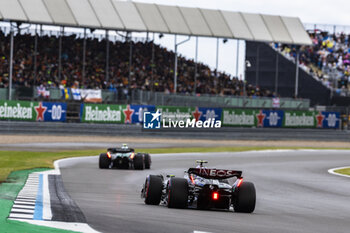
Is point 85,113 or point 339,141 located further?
point 339,141

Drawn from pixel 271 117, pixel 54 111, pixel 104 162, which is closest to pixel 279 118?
pixel 271 117

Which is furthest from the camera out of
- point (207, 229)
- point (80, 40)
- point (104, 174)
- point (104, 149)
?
point (80, 40)

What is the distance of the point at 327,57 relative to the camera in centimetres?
6712

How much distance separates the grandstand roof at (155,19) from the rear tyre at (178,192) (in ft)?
128

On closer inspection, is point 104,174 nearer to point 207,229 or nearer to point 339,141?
point 207,229

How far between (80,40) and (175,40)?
7336 mm

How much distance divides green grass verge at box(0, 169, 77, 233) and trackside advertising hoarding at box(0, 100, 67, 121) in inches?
1058

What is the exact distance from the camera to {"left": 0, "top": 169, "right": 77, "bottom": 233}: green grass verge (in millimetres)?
8637

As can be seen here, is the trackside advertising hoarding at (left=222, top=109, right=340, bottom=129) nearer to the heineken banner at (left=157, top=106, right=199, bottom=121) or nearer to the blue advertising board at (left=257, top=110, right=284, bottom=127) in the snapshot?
the blue advertising board at (left=257, top=110, right=284, bottom=127)

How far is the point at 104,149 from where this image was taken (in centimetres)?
3997

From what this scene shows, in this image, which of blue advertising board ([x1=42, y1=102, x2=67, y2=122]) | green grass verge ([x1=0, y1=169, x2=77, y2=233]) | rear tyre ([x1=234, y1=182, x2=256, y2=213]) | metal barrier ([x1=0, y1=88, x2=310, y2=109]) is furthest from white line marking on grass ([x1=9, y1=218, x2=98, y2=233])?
metal barrier ([x1=0, y1=88, x2=310, y2=109])

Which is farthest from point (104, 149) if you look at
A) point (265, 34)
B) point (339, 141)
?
point (265, 34)

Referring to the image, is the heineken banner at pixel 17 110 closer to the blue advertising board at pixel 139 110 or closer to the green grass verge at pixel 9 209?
the blue advertising board at pixel 139 110

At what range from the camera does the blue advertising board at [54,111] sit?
47406 mm
